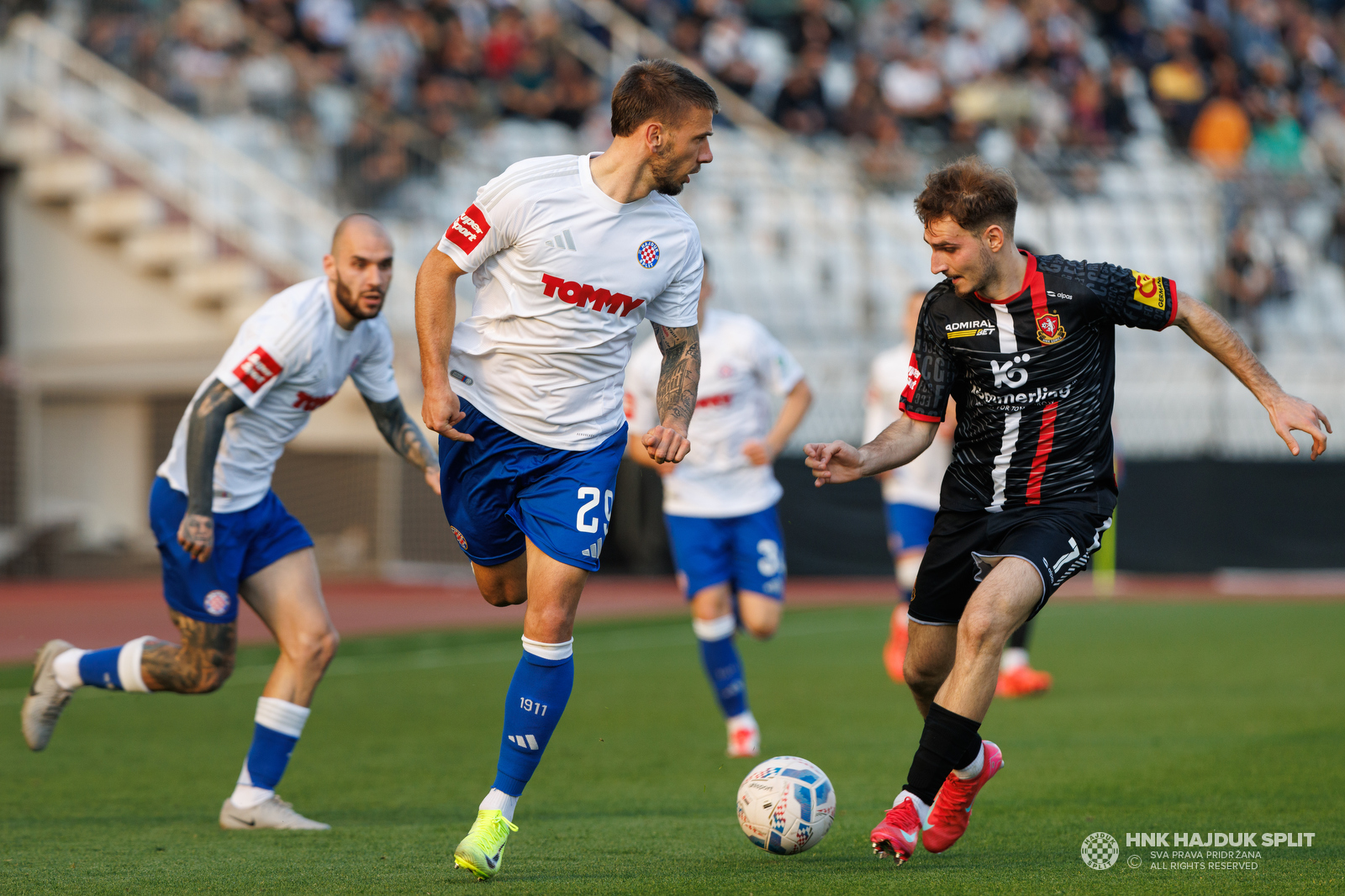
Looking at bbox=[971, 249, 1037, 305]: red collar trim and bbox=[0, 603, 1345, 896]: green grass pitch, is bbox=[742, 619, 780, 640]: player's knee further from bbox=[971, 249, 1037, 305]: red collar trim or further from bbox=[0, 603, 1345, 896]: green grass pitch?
bbox=[971, 249, 1037, 305]: red collar trim

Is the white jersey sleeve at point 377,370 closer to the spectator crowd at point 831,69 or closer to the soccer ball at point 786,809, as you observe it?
the soccer ball at point 786,809

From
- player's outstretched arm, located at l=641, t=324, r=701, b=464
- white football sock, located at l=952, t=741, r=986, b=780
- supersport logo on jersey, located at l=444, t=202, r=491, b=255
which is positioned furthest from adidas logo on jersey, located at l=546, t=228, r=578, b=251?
white football sock, located at l=952, t=741, r=986, b=780

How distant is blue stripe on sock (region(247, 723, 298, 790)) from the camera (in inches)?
243

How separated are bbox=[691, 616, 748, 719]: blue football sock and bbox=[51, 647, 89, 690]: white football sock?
3197mm

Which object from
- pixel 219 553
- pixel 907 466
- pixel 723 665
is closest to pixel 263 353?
pixel 219 553

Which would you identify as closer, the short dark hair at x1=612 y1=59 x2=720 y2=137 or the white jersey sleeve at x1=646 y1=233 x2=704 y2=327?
the short dark hair at x1=612 y1=59 x2=720 y2=137

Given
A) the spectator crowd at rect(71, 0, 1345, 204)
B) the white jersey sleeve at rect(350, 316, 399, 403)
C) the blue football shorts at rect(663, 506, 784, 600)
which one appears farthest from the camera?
the spectator crowd at rect(71, 0, 1345, 204)

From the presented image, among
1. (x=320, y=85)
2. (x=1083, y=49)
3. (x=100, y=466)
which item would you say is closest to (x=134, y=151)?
(x=320, y=85)

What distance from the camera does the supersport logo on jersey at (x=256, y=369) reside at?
19.6ft

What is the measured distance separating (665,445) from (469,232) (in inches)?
38.2

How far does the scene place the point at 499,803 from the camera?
4934 mm

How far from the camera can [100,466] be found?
63.4 ft

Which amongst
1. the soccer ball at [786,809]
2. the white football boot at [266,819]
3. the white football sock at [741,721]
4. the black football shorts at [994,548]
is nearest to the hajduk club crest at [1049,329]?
the black football shorts at [994,548]

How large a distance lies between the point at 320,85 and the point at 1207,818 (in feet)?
50.6
